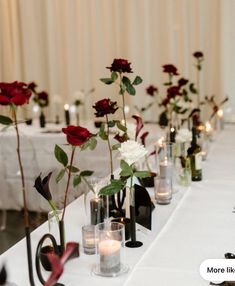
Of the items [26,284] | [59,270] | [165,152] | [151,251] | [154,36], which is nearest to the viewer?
[59,270]

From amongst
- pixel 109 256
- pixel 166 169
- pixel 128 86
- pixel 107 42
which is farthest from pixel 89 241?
pixel 107 42

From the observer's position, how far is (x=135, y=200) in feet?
5.77

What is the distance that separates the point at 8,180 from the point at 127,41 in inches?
79.0

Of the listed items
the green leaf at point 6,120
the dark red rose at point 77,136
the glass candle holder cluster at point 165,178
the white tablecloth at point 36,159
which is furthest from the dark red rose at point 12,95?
the white tablecloth at point 36,159

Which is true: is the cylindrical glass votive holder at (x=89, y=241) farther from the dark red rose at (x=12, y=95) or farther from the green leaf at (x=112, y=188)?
the dark red rose at (x=12, y=95)

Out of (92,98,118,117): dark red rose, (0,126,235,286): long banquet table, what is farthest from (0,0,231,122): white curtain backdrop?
(92,98,118,117): dark red rose

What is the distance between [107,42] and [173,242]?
3.71 metres

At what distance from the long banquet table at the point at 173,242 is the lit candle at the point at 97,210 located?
86 millimetres

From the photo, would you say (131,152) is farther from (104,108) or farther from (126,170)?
(104,108)

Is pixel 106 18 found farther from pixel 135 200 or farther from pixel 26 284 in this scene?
pixel 26 284

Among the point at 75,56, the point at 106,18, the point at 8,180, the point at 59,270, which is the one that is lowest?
the point at 8,180

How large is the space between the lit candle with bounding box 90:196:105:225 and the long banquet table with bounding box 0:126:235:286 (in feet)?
0.28

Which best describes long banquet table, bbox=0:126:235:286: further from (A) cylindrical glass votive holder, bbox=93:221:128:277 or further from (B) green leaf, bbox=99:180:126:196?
(B) green leaf, bbox=99:180:126:196

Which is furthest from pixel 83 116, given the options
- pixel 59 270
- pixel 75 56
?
pixel 59 270
